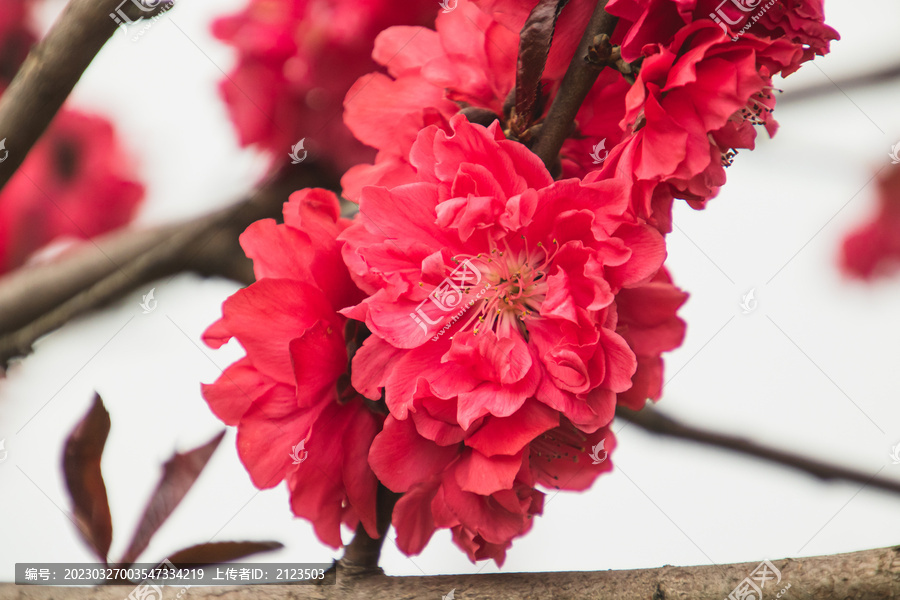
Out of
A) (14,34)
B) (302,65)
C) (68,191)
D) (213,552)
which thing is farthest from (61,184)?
(213,552)

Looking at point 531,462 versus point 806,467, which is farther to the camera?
point 806,467

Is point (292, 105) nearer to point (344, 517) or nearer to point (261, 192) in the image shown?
point (261, 192)

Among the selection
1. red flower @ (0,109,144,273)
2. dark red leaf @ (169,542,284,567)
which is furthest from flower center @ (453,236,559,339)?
red flower @ (0,109,144,273)

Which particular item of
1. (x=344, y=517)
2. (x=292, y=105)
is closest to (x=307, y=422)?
(x=344, y=517)

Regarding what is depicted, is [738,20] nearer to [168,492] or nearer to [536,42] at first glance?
[536,42]

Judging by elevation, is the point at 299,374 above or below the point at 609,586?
above

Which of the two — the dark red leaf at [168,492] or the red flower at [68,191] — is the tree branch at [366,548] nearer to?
the dark red leaf at [168,492]
